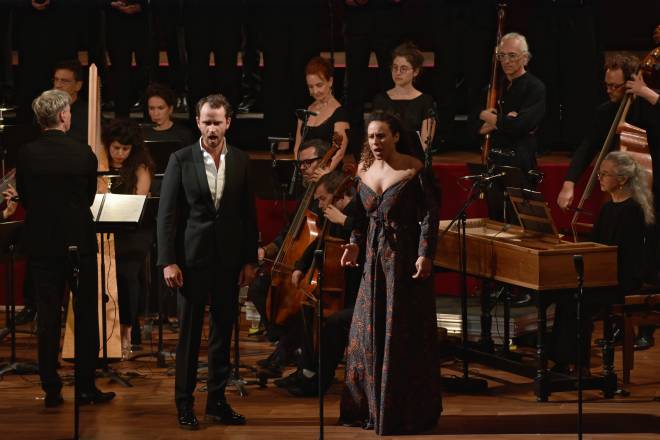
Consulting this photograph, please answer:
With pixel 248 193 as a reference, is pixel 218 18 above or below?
above

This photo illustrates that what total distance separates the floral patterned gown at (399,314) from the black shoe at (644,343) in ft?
7.12

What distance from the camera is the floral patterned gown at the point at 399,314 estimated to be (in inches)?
214

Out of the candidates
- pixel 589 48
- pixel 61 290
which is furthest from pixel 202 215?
pixel 589 48

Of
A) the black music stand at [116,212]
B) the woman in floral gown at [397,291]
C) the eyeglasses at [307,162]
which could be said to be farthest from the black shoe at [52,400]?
the eyeglasses at [307,162]

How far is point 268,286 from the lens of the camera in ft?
22.0

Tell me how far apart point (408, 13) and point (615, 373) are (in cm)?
330

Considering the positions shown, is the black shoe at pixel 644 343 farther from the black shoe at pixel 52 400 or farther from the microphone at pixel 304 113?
the black shoe at pixel 52 400

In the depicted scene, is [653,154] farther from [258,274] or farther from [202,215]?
[202,215]

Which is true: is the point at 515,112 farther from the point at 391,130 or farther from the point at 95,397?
the point at 95,397

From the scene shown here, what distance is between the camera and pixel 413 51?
7609mm

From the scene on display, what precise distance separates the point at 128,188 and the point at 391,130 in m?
2.02

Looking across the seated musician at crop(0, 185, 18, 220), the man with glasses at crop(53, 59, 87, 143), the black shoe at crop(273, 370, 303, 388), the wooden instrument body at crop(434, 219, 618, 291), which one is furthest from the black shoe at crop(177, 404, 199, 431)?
the man with glasses at crop(53, 59, 87, 143)

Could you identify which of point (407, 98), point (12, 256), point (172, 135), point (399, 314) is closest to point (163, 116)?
point (172, 135)

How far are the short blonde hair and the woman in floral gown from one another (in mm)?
1506
